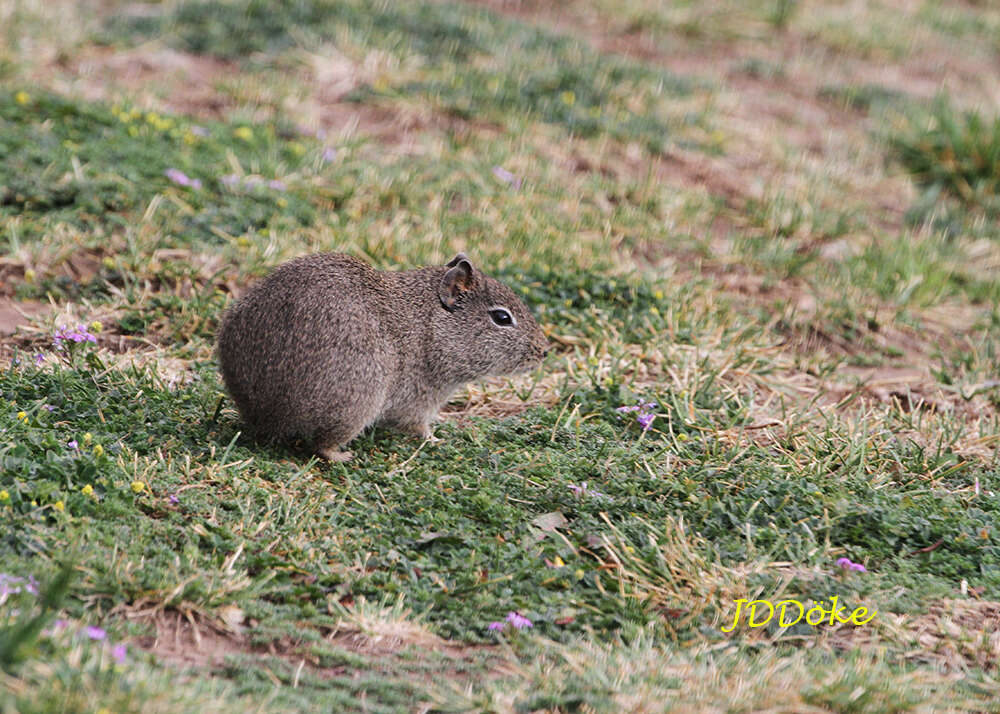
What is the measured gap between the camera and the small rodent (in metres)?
4.71

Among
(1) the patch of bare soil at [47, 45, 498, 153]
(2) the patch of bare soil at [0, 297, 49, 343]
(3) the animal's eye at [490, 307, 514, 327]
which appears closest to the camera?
(3) the animal's eye at [490, 307, 514, 327]

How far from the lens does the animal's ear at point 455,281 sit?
5457mm

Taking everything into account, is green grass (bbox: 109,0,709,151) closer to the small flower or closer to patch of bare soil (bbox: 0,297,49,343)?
patch of bare soil (bbox: 0,297,49,343)

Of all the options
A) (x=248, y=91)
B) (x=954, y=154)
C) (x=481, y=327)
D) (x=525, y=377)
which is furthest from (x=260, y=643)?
(x=954, y=154)

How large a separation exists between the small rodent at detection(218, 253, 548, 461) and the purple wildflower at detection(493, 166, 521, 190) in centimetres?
245

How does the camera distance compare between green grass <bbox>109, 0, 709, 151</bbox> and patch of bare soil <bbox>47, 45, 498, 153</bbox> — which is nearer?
patch of bare soil <bbox>47, 45, 498, 153</bbox>

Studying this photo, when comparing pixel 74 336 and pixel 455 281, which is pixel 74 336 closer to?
pixel 74 336

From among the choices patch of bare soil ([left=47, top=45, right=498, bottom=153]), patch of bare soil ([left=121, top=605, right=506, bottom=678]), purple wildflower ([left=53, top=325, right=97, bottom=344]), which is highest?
patch of bare soil ([left=47, top=45, right=498, bottom=153])

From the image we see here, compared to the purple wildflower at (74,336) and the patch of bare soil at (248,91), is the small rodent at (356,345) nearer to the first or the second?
the purple wildflower at (74,336)

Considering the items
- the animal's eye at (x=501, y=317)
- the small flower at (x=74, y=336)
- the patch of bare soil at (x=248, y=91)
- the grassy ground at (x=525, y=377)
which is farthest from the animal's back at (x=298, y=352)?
the patch of bare soil at (x=248, y=91)

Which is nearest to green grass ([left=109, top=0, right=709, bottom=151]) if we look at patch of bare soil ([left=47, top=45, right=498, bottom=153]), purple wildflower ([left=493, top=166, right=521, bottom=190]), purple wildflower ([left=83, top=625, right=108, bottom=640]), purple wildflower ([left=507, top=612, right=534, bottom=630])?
patch of bare soil ([left=47, top=45, right=498, bottom=153])

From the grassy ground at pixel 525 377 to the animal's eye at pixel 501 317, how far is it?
1.30 ft

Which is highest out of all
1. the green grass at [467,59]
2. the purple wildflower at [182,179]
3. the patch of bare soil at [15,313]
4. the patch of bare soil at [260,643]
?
the green grass at [467,59]

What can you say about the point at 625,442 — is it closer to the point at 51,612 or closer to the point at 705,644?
the point at 705,644
